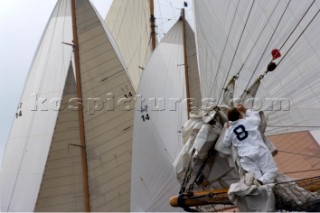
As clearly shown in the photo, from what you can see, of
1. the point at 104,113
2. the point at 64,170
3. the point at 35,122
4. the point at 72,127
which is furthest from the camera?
the point at 104,113

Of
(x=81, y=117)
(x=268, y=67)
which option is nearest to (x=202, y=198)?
(x=268, y=67)

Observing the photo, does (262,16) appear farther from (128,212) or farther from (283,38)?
(128,212)

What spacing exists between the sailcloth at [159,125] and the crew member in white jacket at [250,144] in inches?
223

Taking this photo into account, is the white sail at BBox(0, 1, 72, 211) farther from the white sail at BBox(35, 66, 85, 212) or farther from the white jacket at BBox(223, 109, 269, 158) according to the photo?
the white jacket at BBox(223, 109, 269, 158)

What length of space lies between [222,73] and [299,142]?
5.20 meters

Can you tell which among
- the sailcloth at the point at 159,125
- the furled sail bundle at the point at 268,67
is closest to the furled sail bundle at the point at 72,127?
the sailcloth at the point at 159,125

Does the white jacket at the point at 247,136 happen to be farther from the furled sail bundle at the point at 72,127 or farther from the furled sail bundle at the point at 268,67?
the furled sail bundle at the point at 72,127

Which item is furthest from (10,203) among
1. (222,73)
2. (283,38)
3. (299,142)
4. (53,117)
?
(283,38)

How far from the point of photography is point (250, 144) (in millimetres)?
7574

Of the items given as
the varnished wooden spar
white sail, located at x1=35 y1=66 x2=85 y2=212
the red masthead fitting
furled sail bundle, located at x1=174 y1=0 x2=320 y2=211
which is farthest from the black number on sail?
white sail, located at x1=35 y1=66 x2=85 y2=212

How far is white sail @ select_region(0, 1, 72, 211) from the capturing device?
613 inches

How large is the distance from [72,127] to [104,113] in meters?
0.78

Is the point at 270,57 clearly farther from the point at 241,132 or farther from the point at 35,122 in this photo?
the point at 35,122

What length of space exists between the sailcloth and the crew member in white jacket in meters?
5.67
